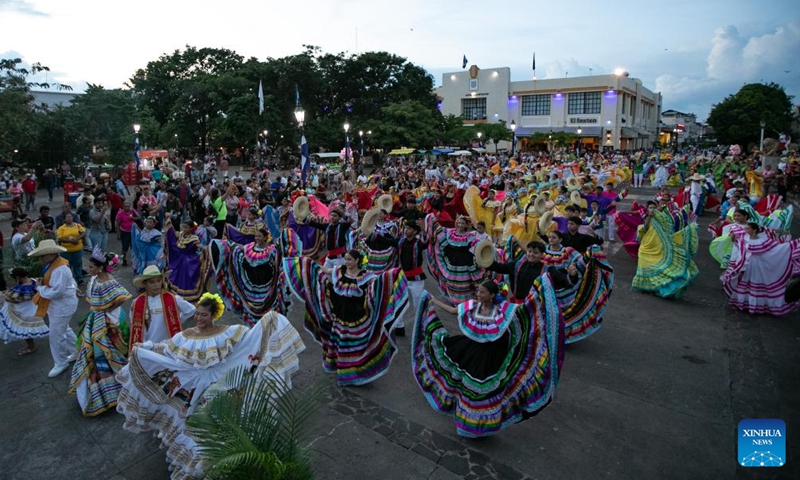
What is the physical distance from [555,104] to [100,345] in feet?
216

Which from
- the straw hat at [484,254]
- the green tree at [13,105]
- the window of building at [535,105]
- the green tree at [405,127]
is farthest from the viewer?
the window of building at [535,105]

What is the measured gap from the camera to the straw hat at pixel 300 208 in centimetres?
934

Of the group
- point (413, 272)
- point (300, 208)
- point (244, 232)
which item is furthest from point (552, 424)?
point (244, 232)

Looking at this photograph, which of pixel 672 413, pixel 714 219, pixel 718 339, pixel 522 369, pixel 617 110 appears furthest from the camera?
pixel 617 110

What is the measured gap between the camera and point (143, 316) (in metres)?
5.28

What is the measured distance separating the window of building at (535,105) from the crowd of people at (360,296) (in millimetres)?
56371

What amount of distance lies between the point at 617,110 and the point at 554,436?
64677 mm

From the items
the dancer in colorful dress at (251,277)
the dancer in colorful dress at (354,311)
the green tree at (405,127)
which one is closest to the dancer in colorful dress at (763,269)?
the dancer in colorful dress at (354,311)

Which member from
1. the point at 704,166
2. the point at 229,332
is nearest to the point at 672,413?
the point at 229,332

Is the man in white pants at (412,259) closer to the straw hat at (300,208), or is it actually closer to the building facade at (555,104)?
the straw hat at (300,208)

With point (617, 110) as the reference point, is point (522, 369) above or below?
below

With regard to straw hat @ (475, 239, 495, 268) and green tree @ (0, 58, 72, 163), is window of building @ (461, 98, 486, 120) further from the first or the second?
straw hat @ (475, 239, 495, 268)

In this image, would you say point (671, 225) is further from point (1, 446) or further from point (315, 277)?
point (1, 446)

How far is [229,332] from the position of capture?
4.57m
